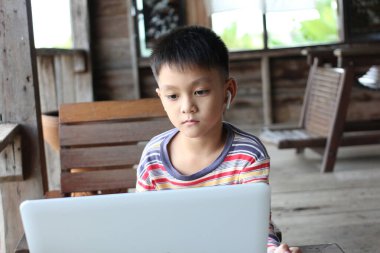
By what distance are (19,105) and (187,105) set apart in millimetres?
1106

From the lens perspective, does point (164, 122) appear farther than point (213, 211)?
Yes

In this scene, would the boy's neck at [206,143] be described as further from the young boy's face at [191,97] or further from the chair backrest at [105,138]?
the chair backrest at [105,138]

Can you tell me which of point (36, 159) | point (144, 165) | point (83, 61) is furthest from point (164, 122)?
point (83, 61)

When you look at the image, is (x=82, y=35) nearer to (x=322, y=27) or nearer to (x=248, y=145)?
(x=322, y=27)

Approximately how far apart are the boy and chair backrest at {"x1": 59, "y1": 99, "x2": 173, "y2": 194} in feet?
2.88

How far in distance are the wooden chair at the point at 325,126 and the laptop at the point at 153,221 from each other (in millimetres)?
3364

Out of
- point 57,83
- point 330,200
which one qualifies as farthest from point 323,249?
point 57,83

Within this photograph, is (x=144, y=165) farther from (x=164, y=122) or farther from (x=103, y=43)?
(x=103, y=43)

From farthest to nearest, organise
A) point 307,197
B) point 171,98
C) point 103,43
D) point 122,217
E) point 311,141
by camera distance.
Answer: point 103,43 → point 311,141 → point 307,197 → point 171,98 → point 122,217

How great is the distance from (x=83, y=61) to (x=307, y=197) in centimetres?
314

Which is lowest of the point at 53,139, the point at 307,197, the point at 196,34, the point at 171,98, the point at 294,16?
the point at 307,197

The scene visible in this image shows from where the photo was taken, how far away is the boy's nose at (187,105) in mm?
1152

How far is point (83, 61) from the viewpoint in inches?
225

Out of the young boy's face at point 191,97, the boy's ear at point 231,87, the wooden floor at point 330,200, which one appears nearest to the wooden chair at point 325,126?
the wooden floor at point 330,200
